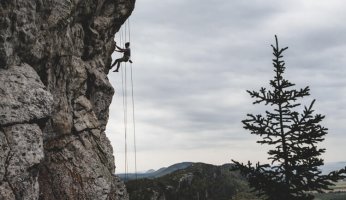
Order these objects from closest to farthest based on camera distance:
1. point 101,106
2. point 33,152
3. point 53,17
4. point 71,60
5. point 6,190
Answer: point 6,190, point 33,152, point 53,17, point 71,60, point 101,106

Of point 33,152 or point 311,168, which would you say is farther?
A: point 33,152

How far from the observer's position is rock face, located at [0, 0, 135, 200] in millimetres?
23422

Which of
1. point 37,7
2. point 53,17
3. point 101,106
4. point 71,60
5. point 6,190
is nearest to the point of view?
point 6,190

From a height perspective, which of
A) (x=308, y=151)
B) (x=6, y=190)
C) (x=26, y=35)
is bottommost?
(x=6, y=190)

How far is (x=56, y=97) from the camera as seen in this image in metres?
32.3

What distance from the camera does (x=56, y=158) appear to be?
1248 inches

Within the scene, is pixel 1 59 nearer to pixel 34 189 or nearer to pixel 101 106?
pixel 34 189

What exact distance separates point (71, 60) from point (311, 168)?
2379 cm

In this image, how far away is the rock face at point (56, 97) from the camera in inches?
922

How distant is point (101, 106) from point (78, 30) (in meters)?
9.37

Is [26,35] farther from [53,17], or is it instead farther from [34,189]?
[34,189]

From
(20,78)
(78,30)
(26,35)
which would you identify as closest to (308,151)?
(20,78)

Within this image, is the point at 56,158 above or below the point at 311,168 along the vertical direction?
above

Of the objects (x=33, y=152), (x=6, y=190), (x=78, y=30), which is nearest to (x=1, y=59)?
(x=33, y=152)
